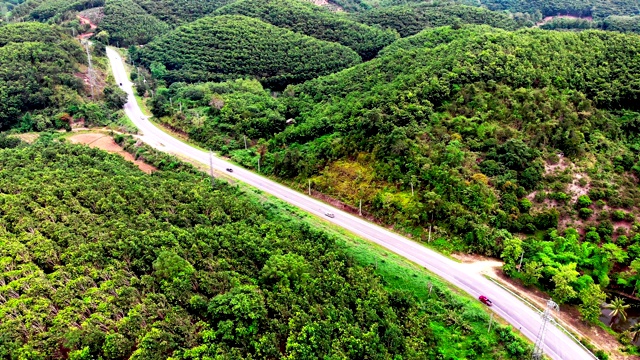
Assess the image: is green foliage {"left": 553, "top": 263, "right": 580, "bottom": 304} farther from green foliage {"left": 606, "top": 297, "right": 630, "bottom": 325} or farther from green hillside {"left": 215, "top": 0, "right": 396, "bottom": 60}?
green hillside {"left": 215, "top": 0, "right": 396, "bottom": 60}

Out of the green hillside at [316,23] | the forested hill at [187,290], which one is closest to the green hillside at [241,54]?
the green hillside at [316,23]

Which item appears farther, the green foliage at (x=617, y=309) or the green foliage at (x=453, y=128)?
the green foliage at (x=453, y=128)

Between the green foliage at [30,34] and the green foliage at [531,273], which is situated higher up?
the green foliage at [30,34]

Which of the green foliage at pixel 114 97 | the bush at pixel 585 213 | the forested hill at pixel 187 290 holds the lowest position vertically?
the green foliage at pixel 114 97

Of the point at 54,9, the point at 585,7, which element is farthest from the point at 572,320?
the point at 585,7

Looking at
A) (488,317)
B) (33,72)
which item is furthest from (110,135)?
(488,317)

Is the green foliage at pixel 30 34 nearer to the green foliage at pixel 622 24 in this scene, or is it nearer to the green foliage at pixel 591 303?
the green foliage at pixel 591 303

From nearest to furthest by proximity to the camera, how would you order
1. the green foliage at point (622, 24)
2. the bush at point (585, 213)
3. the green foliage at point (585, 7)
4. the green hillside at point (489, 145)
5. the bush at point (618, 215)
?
the green hillside at point (489, 145) → the bush at point (618, 215) → the bush at point (585, 213) → the green foliage at point (622, 24) → the green foliage at point (585, 7)
